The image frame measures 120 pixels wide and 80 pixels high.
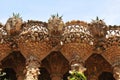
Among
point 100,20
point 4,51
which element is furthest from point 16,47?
point 100,20

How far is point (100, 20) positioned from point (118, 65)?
266 centimetres

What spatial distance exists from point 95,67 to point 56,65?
218 cm

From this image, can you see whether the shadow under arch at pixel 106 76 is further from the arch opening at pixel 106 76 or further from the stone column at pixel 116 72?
the stone column at pixel 116 72

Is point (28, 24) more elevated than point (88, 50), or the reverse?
point (28, 24)

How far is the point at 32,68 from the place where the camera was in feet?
72.3

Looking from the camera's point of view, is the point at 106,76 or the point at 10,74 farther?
the point at 106,76

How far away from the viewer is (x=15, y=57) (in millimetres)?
24141

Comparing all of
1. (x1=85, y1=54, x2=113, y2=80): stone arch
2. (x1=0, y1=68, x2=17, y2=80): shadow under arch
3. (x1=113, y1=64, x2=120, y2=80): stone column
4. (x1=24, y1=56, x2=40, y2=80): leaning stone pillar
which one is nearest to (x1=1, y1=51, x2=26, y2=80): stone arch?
(x1=0, y1=68, x2=17, y2=80): shadow under arch

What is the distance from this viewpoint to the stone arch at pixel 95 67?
2416cm

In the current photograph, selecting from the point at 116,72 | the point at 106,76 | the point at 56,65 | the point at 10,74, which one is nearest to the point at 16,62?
the point at 10,74

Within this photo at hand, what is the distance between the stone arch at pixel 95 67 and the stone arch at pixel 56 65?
47.1 inches

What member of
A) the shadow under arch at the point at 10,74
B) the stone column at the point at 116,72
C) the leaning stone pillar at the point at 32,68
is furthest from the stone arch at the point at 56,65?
the stone column at the point at 116,72

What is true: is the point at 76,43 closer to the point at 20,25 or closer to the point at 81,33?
the point at 81,33

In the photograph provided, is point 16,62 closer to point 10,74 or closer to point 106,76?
point 10,74
